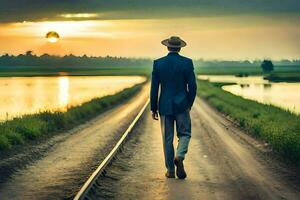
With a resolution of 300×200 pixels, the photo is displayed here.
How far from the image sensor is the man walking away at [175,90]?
9.99 meters

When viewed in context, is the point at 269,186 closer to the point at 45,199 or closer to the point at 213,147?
the point at 45,199

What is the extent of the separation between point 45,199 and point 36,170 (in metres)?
3.16

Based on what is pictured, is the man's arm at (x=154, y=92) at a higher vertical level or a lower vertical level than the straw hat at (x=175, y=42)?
lower

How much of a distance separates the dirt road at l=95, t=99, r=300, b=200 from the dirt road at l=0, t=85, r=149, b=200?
58 centimetres

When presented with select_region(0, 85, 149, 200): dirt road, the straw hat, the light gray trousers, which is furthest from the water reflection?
the straw hat

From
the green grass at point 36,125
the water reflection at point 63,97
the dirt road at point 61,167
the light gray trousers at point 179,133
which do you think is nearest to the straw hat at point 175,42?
the light gray trousers at point 179,133

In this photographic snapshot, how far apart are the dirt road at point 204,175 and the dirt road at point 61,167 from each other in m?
0.58

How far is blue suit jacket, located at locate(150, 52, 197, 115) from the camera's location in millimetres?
9992

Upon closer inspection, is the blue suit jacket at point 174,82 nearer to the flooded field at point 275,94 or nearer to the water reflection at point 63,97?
the flooded field at point 275,94

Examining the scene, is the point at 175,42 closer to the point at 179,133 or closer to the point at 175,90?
the point at 175,90

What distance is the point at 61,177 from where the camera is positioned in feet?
34.1

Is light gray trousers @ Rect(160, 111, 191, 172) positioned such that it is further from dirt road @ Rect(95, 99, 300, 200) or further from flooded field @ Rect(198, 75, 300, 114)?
flooded field @ Rect(198, 75, 300, 114)

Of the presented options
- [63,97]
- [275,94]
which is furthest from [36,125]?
[275,94]

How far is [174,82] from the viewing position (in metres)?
10.0
